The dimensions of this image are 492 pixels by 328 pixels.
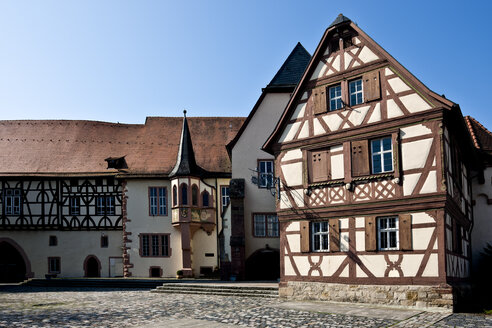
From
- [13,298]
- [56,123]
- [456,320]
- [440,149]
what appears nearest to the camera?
[456,320]

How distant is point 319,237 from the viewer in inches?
776

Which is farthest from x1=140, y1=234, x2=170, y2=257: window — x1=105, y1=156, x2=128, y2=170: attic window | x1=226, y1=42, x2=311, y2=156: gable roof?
x1=226, y1=42, x2=311, y2=156: gable roof

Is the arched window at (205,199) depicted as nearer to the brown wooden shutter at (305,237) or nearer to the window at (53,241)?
the window at (53,241)

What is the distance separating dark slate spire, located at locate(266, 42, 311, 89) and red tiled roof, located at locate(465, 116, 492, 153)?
847 centimetres

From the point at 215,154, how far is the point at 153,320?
23.1 metres

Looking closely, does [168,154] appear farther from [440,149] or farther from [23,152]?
[440,149]

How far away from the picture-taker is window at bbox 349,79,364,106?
63.2 feet

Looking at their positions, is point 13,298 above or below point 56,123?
below

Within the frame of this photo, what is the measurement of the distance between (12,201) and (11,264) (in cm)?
432

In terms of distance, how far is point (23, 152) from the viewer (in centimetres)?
3869

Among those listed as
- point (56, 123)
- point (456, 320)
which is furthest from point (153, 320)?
point (56, 123)

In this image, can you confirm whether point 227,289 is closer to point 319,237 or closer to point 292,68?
point 319,237

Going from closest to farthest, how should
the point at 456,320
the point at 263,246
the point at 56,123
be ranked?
the point at 456,320 → the point at 263,246 → the point at 56,123

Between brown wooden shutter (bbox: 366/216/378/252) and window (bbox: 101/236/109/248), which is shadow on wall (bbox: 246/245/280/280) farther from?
window (bbox: 101/236/109/248)
